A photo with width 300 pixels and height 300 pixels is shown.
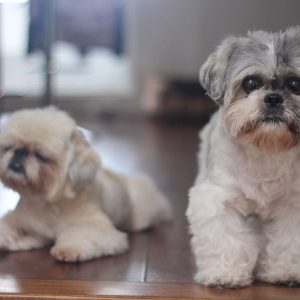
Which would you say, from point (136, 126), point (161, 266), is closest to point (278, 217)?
point (161, 266)

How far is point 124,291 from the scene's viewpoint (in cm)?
206

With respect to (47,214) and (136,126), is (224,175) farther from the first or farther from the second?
(136,126)

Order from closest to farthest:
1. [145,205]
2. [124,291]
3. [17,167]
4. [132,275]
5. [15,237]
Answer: [124,291] < [132,275] < [17,167] < [15,237] < [145,205]

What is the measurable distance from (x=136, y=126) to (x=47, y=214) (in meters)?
3.65

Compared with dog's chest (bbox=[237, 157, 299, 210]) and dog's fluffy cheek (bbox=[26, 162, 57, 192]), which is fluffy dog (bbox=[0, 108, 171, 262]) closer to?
dog's fluffy cheek (bbox=[26, 162, 57, 192])

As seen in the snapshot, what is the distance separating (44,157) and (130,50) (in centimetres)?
457

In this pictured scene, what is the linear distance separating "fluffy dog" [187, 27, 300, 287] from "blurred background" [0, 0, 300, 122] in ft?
14.0

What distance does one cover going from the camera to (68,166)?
2.42 metres

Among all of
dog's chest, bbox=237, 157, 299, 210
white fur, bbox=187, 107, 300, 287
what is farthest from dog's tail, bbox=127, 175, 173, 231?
dog's chest, bbox=237, 157, 299, 210

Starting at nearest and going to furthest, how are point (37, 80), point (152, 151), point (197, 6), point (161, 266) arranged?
point (161, 266), point (152, 151), point (197, 6), point (37, 80)

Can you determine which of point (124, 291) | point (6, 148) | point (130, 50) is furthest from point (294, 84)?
point (130, 50)

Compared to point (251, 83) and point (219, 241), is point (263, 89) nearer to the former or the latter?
point (251, 83)

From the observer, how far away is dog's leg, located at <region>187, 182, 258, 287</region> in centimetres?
210

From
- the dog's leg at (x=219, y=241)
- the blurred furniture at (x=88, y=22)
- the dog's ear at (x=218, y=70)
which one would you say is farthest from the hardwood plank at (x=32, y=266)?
the blurred furniture at (x=88, y=22)
